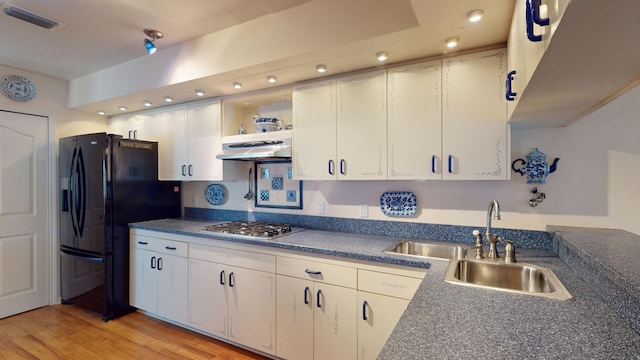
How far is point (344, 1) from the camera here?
1762 mm

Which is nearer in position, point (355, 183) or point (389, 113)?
point (389, 113)

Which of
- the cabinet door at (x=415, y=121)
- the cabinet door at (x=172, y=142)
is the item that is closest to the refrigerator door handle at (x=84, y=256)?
the cabinet door at (x=172, y=142)

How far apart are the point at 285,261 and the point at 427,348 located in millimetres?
1414

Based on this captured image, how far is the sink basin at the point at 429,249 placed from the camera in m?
1.95

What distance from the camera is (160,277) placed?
2.76 meters

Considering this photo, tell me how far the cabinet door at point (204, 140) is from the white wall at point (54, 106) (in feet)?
5.34

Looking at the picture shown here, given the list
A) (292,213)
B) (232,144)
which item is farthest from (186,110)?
(292,213)

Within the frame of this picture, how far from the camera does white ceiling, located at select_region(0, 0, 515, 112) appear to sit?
1.56 metres

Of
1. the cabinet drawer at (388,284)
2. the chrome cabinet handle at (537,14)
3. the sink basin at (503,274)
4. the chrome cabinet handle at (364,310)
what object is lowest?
the chrome cabinet handle at (364,310)

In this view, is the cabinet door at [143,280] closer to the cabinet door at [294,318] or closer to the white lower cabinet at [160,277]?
the white lower cabinet at [160,277]

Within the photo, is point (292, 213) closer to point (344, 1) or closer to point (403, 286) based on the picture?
point (403, 286)

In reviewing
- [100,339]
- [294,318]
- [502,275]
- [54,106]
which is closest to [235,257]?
[294,318]

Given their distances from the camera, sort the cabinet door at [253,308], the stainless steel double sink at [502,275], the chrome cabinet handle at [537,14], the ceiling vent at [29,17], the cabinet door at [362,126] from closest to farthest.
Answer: the chrome cabinet handle at [537,14] < the stainless steel double sink at [502,275] < the ceiling vent at [29,17] < the cabinet door at [362,126] < the cabinet door at [253,308]

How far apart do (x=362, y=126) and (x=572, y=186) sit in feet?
4.48
